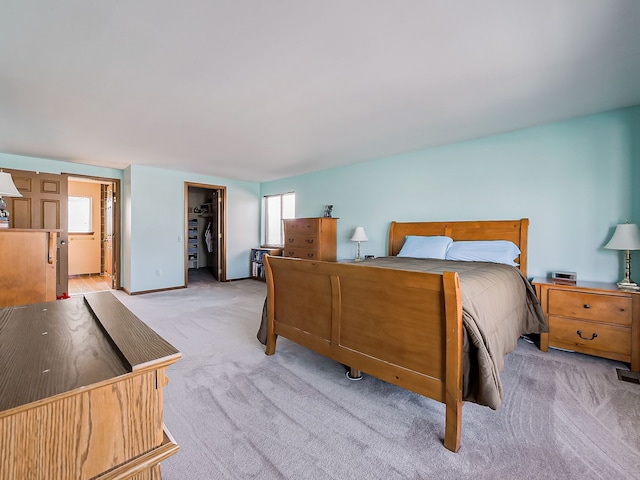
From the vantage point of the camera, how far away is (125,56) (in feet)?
6.23

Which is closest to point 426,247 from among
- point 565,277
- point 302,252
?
point 565,277

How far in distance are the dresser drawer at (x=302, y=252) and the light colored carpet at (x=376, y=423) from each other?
2397mm

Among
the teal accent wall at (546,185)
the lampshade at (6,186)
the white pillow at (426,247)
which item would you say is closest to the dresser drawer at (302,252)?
the teal accent wall at (546,185)

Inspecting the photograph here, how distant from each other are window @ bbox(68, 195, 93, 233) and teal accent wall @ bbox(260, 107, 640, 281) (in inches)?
262

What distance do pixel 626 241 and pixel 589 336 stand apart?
87 cm

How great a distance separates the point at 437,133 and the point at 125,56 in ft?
9.82

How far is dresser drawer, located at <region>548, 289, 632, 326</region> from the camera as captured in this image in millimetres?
2383

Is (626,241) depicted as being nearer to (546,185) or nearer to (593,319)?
(593,319)

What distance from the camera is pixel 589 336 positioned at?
2510 millimetres

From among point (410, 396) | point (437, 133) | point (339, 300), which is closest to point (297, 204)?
point (437, 133)

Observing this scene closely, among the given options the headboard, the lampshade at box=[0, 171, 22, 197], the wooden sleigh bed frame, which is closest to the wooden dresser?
the headboard

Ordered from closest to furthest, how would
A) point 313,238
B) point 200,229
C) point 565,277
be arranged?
point 565,277 < point 313,238 < point 200,229

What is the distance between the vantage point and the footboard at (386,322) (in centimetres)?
150

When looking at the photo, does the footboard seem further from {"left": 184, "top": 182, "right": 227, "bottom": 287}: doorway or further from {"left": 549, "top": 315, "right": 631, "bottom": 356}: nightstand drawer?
{"left": 184, "top": 182, "right": 227, "bottom": 287}: doorway
